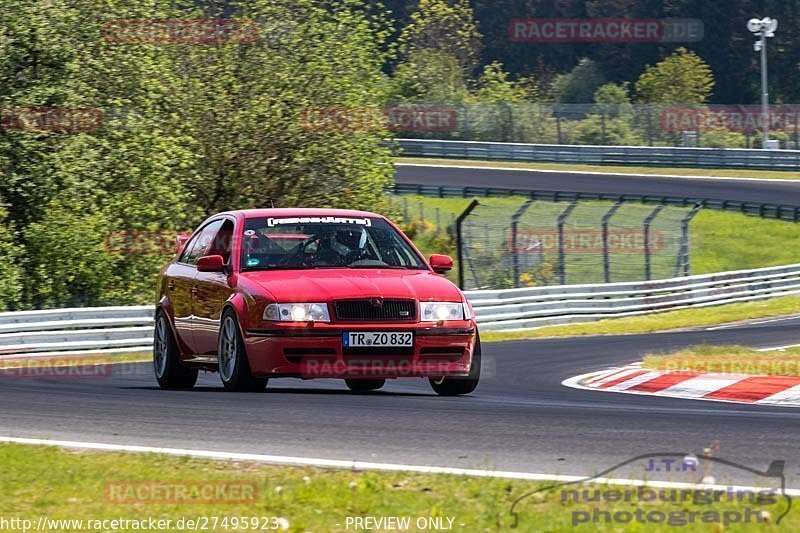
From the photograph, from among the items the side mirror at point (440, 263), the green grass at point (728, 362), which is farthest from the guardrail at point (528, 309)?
the side mirror at point (440, 263)

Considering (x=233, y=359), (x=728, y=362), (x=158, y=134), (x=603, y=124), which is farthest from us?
(x=603, y=124)

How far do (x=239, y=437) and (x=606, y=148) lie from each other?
50.4 metres

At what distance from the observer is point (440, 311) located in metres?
9.67

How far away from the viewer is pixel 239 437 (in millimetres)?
7523

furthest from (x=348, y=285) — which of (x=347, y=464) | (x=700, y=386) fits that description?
(x=700, y=386)

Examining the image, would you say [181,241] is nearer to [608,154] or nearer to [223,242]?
[223,242]

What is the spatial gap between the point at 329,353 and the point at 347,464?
2.84 m

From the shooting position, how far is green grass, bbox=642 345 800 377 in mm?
12695

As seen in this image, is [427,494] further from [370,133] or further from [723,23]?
[723,23]

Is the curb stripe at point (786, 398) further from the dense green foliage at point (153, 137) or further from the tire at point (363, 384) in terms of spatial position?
the dense green foliage at point (153, 137)

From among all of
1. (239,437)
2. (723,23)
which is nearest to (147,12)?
(239,437)

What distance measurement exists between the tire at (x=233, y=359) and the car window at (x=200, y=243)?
1.22 m

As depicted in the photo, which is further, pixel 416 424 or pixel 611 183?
pixel 611 183

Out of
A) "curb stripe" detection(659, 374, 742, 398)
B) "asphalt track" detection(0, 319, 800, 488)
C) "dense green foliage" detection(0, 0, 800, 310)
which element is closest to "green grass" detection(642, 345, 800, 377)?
"curb stripe" detection(659, 374, 742, 398)
